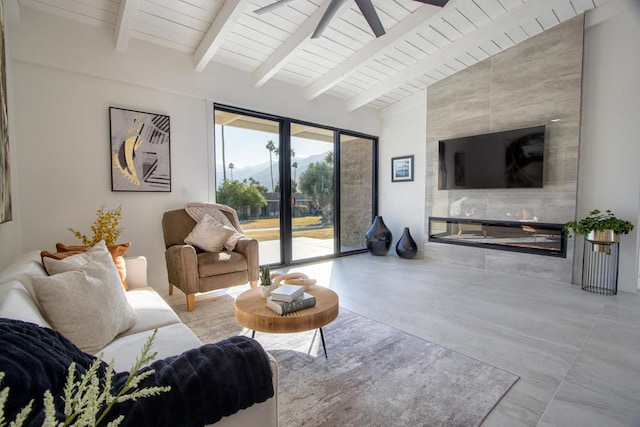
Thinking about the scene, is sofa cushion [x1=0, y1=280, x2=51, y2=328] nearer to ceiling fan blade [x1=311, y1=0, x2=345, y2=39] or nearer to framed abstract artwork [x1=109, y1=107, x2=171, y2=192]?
framed abstract artwork [x1=109, y1=107, x2=171, y2=192]

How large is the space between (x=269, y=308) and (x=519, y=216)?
375 cm

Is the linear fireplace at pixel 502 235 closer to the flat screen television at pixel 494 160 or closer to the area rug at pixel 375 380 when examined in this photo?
the flat screen television at pixel 494 160

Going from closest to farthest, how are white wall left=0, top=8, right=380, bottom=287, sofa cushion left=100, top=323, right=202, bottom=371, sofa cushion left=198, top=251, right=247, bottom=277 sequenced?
sofa cushion left=100, top=323, right=202, bottom=371 → white wall left=0, top=8, right=380, bottom=287 → sofa cushion left=198, top=251, right=247, bottom=277

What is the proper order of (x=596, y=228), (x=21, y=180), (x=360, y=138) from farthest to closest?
(x=360, y=138) < (x=596, y=228) < (x=21, y=180)

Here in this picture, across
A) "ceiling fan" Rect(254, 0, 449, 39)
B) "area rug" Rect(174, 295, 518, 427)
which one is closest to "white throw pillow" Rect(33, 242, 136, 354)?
"area rug" Rect(174, 295, 518, 427)

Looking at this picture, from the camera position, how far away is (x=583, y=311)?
9.27 ft

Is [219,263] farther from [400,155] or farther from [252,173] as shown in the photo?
[400,155]

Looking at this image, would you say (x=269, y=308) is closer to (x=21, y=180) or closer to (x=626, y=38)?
(x=21, y=180)

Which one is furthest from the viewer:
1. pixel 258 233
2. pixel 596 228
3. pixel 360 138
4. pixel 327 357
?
pixel 360 138

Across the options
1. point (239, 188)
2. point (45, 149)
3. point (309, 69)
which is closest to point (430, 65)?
point (309, 69)

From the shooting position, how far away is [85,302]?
138 cm

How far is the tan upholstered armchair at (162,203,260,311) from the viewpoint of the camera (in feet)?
9.40

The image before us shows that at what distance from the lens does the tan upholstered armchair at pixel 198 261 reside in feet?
9.40

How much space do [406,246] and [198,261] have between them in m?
3.41
